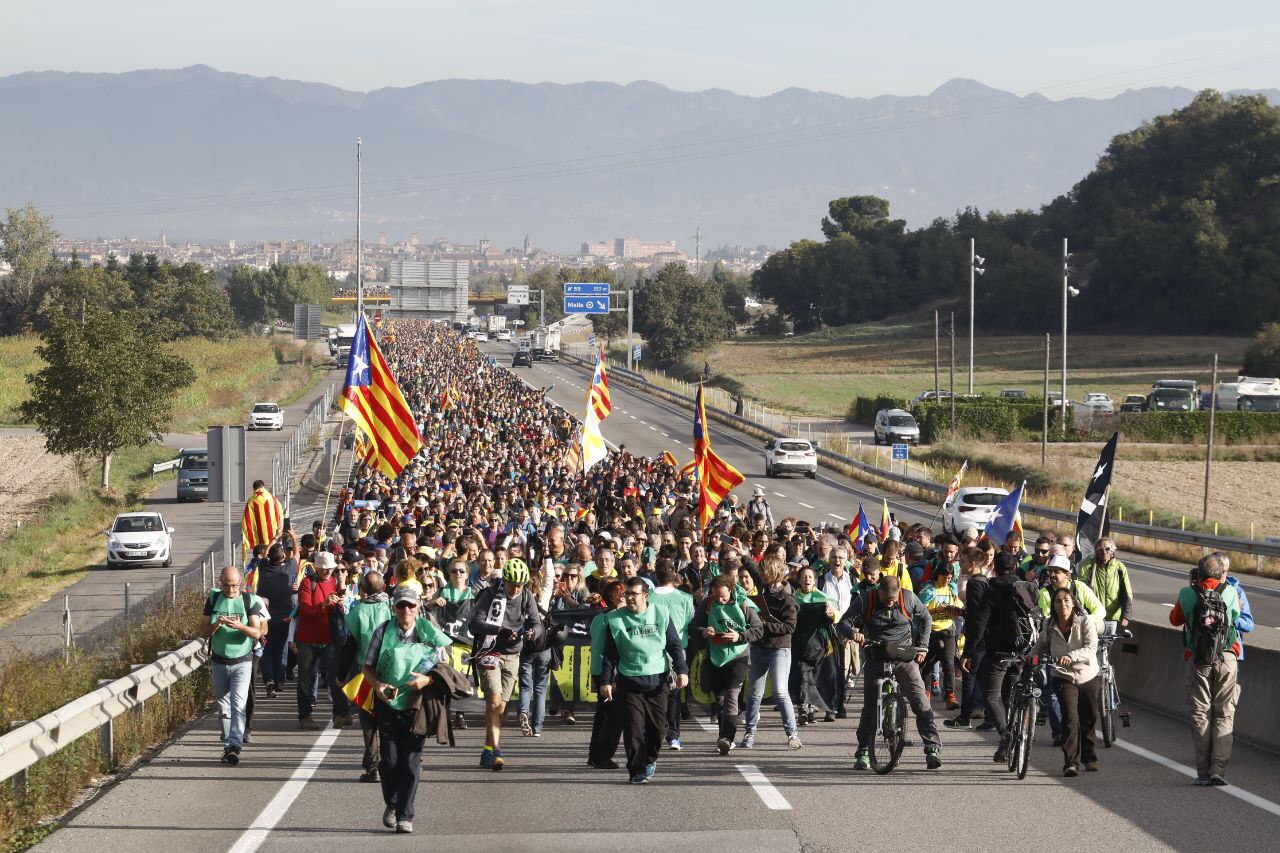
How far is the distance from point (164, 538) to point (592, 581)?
864 inches

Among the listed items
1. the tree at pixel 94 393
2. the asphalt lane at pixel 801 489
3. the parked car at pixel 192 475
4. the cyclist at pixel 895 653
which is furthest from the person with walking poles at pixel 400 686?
the tree at pixel 94 393

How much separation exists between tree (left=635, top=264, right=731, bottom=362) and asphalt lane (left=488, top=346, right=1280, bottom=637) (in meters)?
13.3

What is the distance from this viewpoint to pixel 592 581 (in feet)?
47.9

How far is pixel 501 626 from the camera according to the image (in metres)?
12.8

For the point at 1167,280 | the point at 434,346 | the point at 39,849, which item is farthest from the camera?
the point at 1167,280

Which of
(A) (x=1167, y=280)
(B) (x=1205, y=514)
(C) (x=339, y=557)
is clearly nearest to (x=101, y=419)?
(B) (x=1205, y=514)

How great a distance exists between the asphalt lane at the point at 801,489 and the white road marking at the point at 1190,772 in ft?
6.28

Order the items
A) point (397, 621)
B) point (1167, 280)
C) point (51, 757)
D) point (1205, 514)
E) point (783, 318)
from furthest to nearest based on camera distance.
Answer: point (783, 318), point (1167, 280), point (1205, 514), point (51, 757), point (397, 621)

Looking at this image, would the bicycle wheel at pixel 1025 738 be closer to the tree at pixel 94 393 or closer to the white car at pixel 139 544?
the white car at pixel 139 544

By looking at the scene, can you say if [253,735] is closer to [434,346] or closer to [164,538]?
[164,538]

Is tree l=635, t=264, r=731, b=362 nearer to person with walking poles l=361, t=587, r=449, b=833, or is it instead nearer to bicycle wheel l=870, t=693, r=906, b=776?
bicycle wheel l=870, t=693, r=906, b=776

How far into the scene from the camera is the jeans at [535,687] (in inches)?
545

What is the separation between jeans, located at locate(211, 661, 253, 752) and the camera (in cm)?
1239

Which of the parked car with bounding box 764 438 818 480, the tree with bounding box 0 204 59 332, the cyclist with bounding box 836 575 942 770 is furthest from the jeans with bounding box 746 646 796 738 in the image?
the tree with bounding box 0 204 59 332
